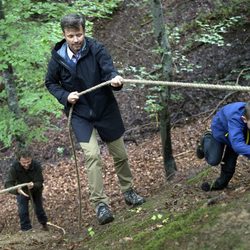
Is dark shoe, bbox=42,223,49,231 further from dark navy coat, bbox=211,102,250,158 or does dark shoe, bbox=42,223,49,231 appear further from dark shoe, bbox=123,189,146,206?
dark navy coat, bbox=211,102,250,158

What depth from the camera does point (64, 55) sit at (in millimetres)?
5156

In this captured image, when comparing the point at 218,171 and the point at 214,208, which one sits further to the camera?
the point at 218,171

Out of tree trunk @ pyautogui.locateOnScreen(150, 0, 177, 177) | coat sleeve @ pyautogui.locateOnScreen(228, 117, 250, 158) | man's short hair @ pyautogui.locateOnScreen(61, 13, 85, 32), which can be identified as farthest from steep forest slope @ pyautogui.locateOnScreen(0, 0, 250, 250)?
man's short hair @ pyautogui.locateOnScreen(61, 13, 85, 32)

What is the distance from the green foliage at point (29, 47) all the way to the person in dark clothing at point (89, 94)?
2.55 m

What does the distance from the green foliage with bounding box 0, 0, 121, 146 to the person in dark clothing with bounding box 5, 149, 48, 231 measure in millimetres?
1506

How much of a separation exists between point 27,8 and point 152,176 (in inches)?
166

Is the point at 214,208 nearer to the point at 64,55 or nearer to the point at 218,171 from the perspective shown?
the point at 218,171

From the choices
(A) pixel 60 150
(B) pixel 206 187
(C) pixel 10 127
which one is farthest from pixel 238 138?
(A) pixel 60 150

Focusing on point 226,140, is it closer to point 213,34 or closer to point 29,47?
point 213,34

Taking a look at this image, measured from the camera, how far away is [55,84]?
209 inches

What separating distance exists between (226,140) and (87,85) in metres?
1.68

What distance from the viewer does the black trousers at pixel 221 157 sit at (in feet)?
16.5

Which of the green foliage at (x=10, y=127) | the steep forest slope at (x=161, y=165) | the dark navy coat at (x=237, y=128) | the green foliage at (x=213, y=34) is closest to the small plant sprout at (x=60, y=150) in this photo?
the steep forest slope at (x=161, y=165)

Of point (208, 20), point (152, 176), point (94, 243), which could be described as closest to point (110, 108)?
point (94, 243)
